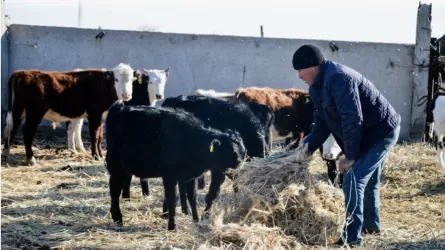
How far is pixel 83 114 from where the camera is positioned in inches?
526

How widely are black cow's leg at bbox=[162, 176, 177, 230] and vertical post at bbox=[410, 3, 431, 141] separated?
37.0 ft

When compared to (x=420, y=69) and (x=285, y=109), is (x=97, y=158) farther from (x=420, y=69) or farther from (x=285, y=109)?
(x=420, y=69)

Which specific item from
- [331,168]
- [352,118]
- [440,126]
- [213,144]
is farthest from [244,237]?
[440,126]

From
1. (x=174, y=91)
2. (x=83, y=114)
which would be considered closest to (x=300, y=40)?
(x=174, y=91)

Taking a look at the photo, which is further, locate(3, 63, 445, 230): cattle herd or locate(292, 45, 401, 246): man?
locate(3, 63, 445, 230): cattle herd

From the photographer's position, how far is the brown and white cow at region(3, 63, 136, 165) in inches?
488

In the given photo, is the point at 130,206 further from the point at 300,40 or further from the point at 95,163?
the point at 300,40

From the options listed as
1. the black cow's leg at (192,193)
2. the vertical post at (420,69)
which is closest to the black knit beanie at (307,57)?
the black cow's leg at (192,193)

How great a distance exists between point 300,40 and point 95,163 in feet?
24.3

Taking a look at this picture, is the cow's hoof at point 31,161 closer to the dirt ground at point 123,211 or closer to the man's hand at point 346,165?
the dirt ground at point 123,211

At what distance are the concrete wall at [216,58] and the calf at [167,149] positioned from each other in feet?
31.7

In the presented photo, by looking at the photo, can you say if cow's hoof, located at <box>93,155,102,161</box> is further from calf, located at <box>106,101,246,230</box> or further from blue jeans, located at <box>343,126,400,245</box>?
blue jeans, located at <box>343,126,400,245</box>

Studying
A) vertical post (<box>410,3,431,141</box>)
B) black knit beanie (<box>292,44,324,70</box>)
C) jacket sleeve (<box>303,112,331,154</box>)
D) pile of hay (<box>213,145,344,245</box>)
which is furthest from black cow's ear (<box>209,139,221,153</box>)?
vertical post (<box>410,3,431,141</box>)

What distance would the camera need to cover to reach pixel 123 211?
768cm
